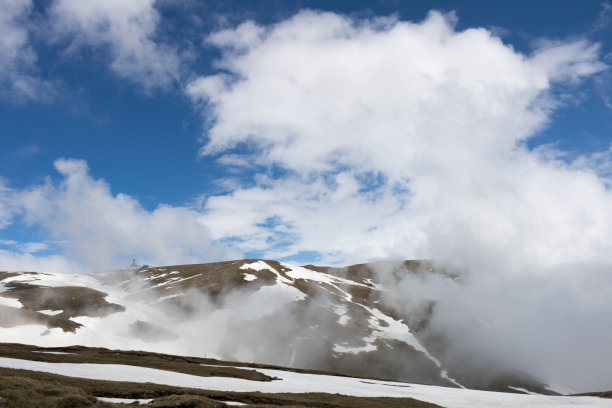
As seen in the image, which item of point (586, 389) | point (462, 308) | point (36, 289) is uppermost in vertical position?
point (462, 308)

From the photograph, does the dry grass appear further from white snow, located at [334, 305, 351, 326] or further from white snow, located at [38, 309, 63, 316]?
white snow, located at [334, 305, 351, 326]

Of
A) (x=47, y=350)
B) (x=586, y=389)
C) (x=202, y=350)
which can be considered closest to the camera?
(x=47, y=350)

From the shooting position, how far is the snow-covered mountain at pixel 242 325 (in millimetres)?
120812

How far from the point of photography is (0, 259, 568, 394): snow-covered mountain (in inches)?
4756

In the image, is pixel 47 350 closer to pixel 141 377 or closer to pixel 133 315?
pixel 141 377

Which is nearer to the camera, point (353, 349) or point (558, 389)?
point (353, 349)

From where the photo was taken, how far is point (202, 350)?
128375mm

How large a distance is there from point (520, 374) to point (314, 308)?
278 ft

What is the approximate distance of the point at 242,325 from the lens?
6004 inches

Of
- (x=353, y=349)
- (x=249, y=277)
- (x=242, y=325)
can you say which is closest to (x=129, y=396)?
(x=353, y=349)

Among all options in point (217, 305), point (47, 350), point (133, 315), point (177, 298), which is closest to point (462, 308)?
point (217, 305)

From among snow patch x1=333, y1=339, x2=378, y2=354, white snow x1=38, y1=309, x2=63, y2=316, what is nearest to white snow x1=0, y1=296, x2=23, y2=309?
white snow x1=38, y1=309, x2=63, y2=316

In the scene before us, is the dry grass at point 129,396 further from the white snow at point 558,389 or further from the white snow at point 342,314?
the white snow at point 558,389

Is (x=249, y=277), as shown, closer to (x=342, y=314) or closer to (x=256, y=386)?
(x=342, y=314)
